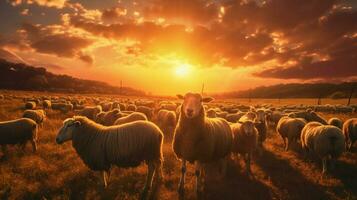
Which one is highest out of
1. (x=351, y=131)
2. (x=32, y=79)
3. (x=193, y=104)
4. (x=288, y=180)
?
(x=32, y=79)

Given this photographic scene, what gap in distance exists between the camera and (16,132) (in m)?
10.5

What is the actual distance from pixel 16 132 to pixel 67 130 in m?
4.65

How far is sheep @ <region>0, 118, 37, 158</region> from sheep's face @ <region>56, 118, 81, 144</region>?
4426 millimetres

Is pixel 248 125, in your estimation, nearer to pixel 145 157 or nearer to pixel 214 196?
pixel 214 196

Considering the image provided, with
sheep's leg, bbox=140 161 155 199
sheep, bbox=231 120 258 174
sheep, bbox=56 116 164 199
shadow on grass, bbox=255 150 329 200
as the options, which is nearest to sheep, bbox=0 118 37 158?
sheep, bbox=56 116 164 199

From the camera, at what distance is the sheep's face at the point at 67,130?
7.56 meters

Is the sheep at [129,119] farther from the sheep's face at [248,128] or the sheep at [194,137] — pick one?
the sheep's face at [248,128]

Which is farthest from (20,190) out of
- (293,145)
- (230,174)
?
(293,145)

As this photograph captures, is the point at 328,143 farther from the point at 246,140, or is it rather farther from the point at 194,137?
the point at 194,137

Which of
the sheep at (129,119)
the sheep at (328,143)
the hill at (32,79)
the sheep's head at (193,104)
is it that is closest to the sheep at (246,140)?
the sheep at (328,143)

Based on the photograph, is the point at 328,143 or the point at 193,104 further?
the point at 328,143

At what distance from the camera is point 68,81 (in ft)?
415

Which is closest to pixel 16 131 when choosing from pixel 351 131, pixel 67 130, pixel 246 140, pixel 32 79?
pixel 67 130

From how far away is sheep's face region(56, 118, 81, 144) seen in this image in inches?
298
